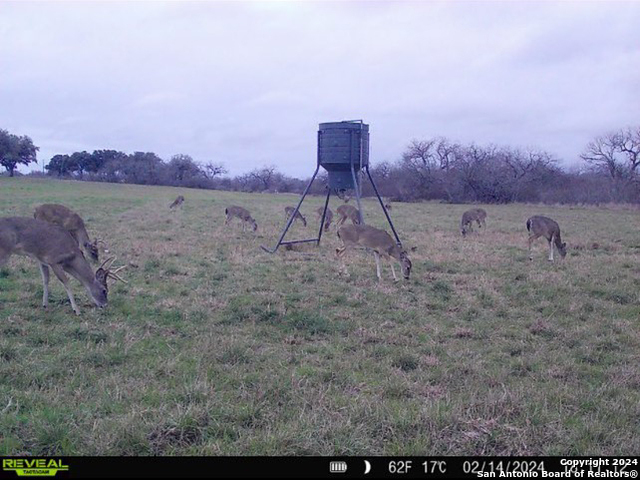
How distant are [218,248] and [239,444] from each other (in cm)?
1142

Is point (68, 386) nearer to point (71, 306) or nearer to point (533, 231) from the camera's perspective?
point (71, 306)

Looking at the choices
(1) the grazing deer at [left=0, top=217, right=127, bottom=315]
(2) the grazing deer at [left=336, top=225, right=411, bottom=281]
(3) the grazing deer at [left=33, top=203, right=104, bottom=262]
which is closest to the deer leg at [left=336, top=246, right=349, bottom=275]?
(2) the grazing deer at [left=336, top=225, right=411, bottom=281]

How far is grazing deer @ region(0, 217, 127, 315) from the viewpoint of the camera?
27.3 feet

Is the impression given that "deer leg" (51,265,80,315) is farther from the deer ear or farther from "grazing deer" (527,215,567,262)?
"grazing deer" (527,215,567,262)

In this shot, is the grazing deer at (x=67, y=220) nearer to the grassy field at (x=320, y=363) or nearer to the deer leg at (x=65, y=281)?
the grassy field at (x=320, y=363)

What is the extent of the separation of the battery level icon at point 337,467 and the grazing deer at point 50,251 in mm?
5446

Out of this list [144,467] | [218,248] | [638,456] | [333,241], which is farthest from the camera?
[333,241]

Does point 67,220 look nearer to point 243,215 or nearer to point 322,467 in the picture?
point 243,215

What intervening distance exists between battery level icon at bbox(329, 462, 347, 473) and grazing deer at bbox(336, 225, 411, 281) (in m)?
7.63

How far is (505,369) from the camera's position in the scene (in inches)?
246

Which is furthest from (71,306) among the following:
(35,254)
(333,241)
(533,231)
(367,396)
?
(533,231)

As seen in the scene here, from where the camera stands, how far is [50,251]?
867cm

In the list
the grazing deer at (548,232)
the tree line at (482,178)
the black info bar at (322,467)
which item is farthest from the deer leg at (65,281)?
the tree line at (482,178)

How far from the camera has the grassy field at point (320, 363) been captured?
14.7ft
